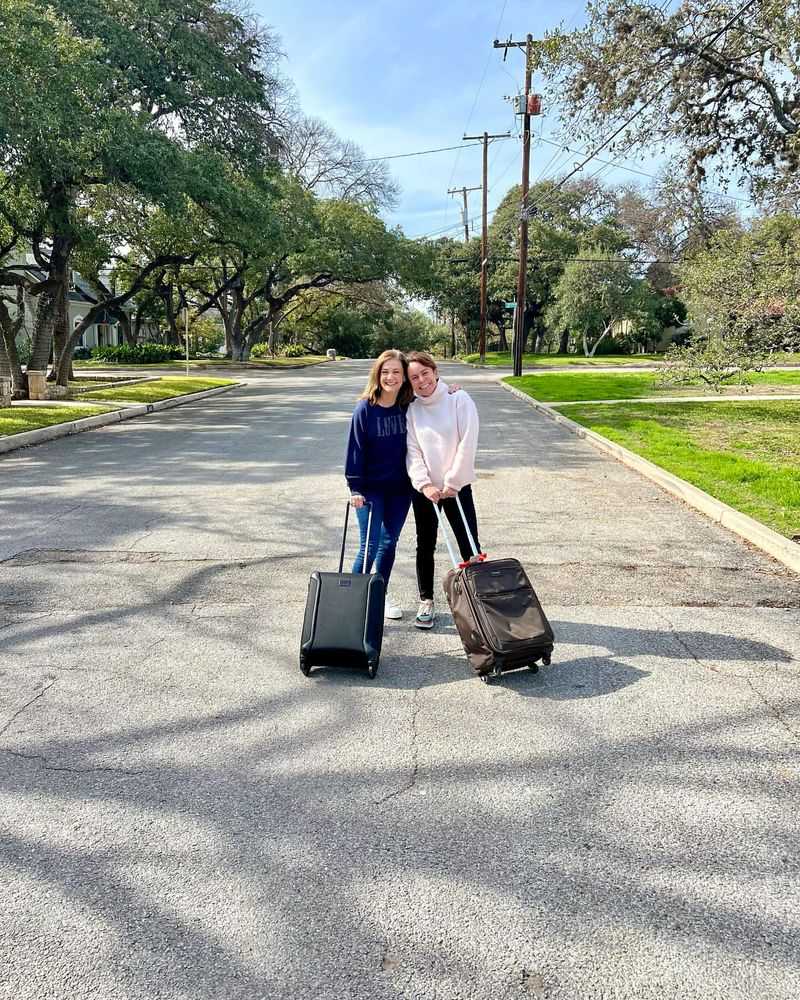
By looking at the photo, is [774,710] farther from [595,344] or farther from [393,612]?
[595,344]

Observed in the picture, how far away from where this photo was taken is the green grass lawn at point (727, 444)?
868 cm

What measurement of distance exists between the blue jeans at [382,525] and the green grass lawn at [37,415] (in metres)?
10.7

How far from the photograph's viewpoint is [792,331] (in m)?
13.6

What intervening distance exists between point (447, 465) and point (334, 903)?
2.84 meters

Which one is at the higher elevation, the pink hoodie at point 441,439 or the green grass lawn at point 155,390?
the pink hoodie at point 441,439

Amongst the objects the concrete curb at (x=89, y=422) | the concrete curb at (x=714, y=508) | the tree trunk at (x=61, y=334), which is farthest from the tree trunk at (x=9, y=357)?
the concrete curb at (x=714, y=508)

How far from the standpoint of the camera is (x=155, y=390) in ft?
80.6

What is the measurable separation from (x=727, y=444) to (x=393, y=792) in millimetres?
10872

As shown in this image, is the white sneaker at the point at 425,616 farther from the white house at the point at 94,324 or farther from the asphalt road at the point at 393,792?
the white house at the point at 94,324

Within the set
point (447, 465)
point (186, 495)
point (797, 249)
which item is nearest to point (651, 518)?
point (447, 465)

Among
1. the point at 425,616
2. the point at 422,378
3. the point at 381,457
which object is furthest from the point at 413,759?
the point at 422,378

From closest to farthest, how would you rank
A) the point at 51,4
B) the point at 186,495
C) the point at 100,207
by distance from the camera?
the point at 186,495
the point at 51,4
the point at 100,207

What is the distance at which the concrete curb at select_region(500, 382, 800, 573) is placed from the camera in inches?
270

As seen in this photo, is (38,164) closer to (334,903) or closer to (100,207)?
(100,207)
